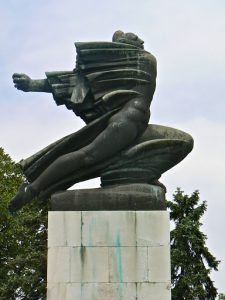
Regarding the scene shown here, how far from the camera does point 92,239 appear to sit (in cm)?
1159

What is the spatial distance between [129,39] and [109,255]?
367 centimetres

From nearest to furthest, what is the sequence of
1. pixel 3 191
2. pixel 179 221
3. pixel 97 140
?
1. pixel 97 140
2. pixel 179 221
3. pixel 3 191

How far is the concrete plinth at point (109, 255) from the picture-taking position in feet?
37.3

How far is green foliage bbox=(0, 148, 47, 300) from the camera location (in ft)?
106

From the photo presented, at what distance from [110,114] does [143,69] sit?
922 millimetres

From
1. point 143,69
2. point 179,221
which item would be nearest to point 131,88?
point 143,69

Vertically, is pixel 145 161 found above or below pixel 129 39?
below

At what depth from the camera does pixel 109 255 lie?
11.5 metres

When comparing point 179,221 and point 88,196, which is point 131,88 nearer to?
Answer: point 88,196

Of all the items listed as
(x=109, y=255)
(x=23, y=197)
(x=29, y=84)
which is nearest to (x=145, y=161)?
→ (x=109, y=255)

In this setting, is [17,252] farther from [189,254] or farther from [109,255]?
[109,255]

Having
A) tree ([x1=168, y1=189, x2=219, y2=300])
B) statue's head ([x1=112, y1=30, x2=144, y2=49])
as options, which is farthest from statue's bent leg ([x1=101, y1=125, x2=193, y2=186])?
tree ([x1=168, y1=189, x2=219, y2=300])

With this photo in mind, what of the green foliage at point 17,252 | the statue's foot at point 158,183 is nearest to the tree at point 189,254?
the green foliage at point 17,252

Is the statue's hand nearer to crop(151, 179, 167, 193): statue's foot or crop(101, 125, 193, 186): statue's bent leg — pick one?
crop(101, 125, 193, 186): statue's bent leg
